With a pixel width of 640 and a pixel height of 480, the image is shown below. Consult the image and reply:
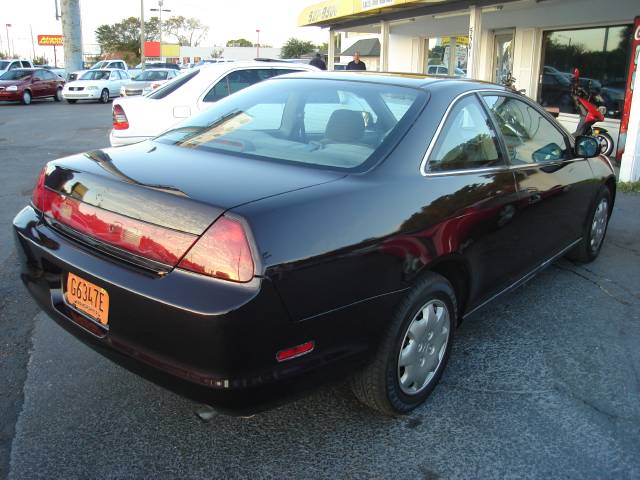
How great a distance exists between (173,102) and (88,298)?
6.04 metres

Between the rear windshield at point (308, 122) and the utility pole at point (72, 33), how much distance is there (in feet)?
102

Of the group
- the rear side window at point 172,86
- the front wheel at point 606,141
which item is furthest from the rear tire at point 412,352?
the front wheel at point 606,141

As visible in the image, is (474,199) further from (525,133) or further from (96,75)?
(96,75)

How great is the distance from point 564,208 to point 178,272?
9.74 ft

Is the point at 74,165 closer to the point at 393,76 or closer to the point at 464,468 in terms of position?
the point at 393,76

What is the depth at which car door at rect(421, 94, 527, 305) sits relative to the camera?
2830 millimetres

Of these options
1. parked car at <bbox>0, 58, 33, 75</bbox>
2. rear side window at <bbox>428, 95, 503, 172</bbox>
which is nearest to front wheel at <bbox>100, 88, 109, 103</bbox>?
parked car at <bbox>0, 58, 33, 75</bbox>

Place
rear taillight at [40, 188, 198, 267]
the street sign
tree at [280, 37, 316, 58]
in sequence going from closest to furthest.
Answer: rear taillight at [40, 188, 198, 267] < the street sign < tree at [280, 37, 316, 58]

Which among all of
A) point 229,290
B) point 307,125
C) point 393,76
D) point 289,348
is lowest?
point 289,348

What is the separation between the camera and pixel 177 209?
7.29 feet

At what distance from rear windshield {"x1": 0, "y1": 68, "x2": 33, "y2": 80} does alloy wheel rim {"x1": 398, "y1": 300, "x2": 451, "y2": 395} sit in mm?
26361

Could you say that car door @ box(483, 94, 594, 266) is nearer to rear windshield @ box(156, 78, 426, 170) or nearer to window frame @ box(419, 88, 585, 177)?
window frame @ box(419, 88, 585, 177)

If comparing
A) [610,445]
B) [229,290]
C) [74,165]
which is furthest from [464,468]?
[74,165]

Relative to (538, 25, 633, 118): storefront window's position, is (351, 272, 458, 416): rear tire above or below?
below
